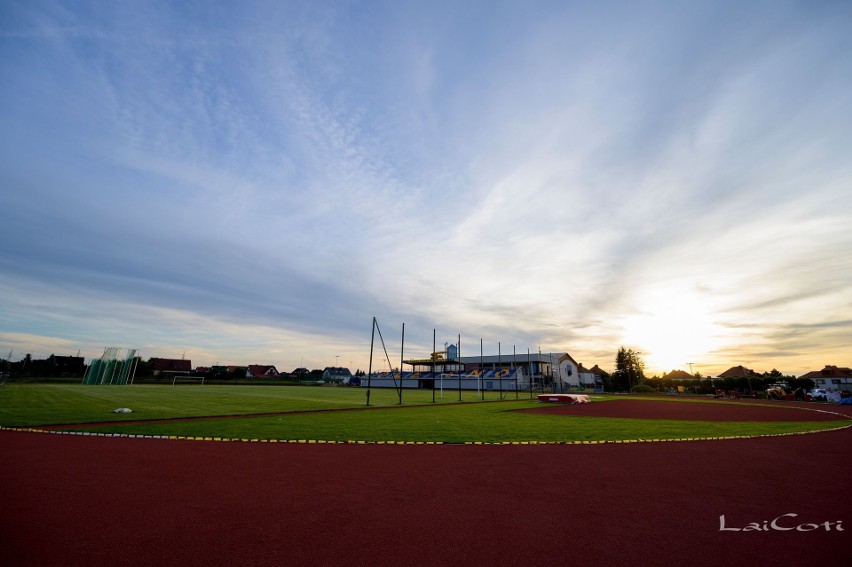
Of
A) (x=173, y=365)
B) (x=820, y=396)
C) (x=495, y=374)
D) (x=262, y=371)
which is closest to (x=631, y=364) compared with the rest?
(x=495, y=374)

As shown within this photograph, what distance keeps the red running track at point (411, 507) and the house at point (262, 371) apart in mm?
159880

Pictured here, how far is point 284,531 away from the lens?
5.96m

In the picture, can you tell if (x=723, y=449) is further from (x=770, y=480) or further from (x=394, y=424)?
(x=394, y=424)

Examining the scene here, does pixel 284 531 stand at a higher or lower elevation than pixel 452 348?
lower

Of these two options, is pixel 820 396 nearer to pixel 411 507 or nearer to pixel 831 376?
pixel 411 507

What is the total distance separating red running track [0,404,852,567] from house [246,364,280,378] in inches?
6295

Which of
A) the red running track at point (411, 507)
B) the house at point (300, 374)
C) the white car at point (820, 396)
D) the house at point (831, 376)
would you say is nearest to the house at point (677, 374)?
the house at point (831, 376)

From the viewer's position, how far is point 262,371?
160875 millimetres

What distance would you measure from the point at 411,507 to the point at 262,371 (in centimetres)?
17088

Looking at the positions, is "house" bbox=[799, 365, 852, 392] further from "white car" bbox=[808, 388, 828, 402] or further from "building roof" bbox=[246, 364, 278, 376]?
"building roof" bbox=[246, 364, 278, 376]

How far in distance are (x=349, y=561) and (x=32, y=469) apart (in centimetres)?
942

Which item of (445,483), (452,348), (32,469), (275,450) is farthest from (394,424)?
(452,348)

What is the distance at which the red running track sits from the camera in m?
5.27

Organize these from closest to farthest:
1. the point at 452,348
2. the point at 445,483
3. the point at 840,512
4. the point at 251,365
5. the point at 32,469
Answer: the point at 840,512 → the point at 445,483 → the point at 32,469 → the point at 452,348 → the point at 251,365
